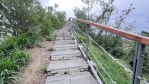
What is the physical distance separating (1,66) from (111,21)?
28.1 feet

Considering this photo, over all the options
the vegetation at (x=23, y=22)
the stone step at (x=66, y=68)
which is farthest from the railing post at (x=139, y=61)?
the vegetation at (x=23, y=22)

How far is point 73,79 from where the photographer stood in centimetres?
195

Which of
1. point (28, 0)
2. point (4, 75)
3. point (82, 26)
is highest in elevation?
point (28, 0)

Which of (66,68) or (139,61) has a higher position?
(139,61)

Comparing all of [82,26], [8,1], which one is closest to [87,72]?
[8,1]

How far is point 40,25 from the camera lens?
14.6ft

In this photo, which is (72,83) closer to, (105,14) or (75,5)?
(105,14)

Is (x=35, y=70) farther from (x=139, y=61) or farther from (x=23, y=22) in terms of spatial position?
(x=23, y=22)

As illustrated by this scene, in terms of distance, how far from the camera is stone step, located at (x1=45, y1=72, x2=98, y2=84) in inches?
73.7

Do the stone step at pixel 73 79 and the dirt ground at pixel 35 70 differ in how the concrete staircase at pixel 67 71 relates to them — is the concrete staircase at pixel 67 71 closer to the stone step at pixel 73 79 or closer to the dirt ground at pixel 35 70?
the stone step at pixel 73 79

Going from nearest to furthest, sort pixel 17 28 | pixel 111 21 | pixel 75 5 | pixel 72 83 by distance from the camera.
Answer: pixel 72 83 → pixel 17 28 → pixel 111 21 → pixel 75 5

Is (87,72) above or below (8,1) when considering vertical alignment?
below

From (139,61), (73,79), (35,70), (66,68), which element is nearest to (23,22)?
(35,70)

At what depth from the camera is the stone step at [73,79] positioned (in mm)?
1873
